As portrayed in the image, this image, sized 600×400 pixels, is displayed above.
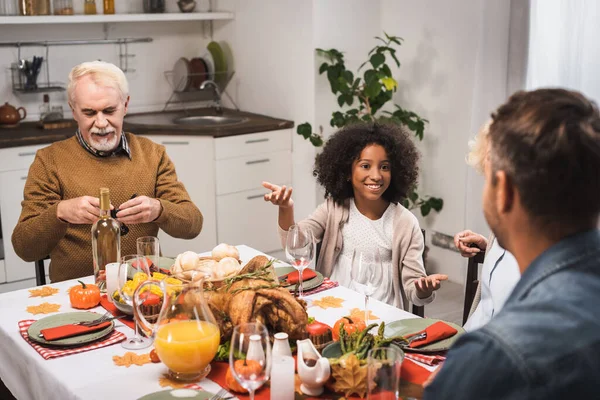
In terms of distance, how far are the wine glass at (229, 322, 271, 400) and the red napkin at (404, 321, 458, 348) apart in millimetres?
464

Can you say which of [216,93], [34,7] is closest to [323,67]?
[216,93]

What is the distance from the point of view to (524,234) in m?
1.10

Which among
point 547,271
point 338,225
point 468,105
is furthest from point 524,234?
point 468,105

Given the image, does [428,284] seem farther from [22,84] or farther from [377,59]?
[22,84]

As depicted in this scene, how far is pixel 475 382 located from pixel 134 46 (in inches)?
164

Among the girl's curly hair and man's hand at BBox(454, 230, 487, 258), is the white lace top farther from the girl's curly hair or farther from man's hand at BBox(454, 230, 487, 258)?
man's hand at BBox(454, 230, 487, 258)

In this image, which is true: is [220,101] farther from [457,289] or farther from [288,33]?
[457,289]

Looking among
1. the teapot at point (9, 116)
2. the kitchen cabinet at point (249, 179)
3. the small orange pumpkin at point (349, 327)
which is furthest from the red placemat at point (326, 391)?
the teapot at point (9, 116)

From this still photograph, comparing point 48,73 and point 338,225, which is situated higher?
point 48,73

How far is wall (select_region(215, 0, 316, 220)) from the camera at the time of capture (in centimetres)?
432

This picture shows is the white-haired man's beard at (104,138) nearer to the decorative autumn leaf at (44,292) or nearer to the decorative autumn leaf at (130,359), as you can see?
the decorative autumn leaf at (44,292)

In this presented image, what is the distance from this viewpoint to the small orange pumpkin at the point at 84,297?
204cm

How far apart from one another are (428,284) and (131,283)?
30.6 inches

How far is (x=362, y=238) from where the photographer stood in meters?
2.55
